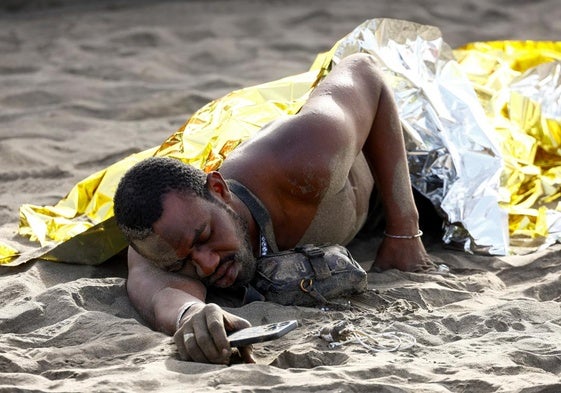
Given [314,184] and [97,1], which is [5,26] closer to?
[97,1]

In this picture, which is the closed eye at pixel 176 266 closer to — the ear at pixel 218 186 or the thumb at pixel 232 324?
the ear at pixel 218 186

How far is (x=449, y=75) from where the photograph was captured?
4.29 meters

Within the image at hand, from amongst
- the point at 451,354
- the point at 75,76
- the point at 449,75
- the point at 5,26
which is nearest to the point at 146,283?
the point at 451,354

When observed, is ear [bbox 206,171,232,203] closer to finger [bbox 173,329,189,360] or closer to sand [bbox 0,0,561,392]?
sand [bbox 0,0,561,392]

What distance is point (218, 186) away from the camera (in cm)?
→ 318

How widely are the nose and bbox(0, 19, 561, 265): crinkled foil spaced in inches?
23.7

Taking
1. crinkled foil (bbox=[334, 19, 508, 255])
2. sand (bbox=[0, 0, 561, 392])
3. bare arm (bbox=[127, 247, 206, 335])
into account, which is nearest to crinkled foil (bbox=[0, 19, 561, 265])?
crinkled foil (bbox=[334, 19, 508, 255])

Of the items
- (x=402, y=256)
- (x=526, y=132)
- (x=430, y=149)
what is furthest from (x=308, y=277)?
Result: (x=526, y=132)

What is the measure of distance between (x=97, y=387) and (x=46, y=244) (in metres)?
1.43

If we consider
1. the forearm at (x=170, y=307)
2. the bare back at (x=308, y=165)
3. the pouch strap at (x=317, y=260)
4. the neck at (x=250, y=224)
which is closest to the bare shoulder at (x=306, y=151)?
the bare back at (x=308, y=165)

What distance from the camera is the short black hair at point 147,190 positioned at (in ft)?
9.78

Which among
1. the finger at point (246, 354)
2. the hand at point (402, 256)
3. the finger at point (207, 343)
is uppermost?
the finger at point (207, 343)

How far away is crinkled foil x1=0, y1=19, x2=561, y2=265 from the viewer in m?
3.83

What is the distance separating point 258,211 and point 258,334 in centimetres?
76
